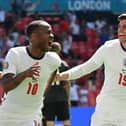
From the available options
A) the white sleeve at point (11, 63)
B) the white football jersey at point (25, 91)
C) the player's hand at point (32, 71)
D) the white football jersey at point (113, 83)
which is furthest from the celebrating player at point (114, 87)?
the white sleeve at point (11, 63)

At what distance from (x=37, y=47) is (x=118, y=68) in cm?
87

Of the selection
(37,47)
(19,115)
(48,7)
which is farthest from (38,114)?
(48,7)

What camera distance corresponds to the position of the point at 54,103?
35.4ft

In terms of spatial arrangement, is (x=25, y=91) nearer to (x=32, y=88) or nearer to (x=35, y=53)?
(x=32, y=88)

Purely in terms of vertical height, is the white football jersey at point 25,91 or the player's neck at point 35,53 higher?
the player's neck at point 35,53

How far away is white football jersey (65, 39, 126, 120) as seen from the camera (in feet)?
19.9

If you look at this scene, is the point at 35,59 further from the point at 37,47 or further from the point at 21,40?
the point at 21,40

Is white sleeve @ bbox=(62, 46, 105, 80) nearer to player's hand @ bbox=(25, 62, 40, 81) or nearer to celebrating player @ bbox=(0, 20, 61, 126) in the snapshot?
celebrating player @ bbox=(0, 20, 61, 126)

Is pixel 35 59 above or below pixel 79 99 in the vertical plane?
above

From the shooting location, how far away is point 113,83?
6.09 metres

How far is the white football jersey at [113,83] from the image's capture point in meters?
6.08

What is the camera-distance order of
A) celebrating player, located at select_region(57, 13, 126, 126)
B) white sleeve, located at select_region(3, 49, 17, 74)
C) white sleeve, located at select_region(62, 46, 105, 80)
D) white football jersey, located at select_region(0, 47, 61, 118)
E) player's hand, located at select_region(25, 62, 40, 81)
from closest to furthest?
player's hand, located at select_region(25, 62, 40, 81) → white sleeve, located at select_region(3, 49, 17, 74) → white football jersey, located at select_region(0, 47, 61, 118) → celebrating player, located at select_region(57, 13, 126, 126) → white sleeve, located at select_region(62, 46, 105, 80)

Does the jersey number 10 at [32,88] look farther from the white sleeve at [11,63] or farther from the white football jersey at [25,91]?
the white sleeve at [11,63]

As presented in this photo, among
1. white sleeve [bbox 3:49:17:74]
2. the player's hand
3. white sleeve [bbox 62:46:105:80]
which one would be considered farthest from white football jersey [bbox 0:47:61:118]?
white sleeve [bbox 62:46:105:80]
